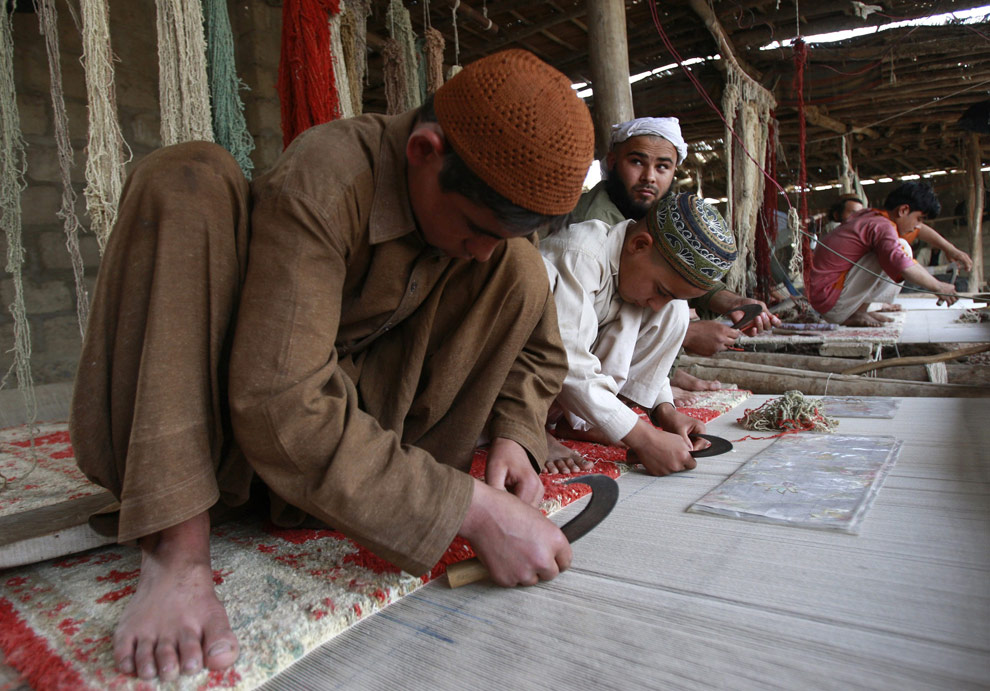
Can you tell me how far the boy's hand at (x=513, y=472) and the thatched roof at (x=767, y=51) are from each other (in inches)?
125

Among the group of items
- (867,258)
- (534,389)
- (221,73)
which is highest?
(221,73)

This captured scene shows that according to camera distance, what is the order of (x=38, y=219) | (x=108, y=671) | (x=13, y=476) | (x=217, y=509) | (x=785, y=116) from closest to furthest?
(x=108, y=671), (x=217, y=509), (x=13, y=476), (x=38, y=219), (x=785, y=116)

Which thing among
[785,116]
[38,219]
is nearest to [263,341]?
[38,219]

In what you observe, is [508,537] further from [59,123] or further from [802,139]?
[802,139]

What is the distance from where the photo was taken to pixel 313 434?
0.81 meters

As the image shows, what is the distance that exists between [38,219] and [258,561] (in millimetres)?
3042

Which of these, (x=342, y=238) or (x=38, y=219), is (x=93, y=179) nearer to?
(x=342, y=238)

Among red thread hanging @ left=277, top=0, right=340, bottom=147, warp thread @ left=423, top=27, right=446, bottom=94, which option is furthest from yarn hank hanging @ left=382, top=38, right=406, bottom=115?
red thread hanging @ left=277, top=0, right=340, bottom=147

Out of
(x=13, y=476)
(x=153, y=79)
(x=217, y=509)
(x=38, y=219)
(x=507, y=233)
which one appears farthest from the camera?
(x=153, y=79)

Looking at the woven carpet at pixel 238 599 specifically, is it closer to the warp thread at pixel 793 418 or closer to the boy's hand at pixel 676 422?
the boy's hand at pixel 676 422

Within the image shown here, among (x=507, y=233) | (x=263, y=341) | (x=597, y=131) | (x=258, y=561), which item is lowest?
(x=258, y=561)

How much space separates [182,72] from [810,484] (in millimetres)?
2262

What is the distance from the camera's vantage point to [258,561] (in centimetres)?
103

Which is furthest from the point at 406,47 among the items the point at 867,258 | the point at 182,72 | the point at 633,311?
the point at 867,258
